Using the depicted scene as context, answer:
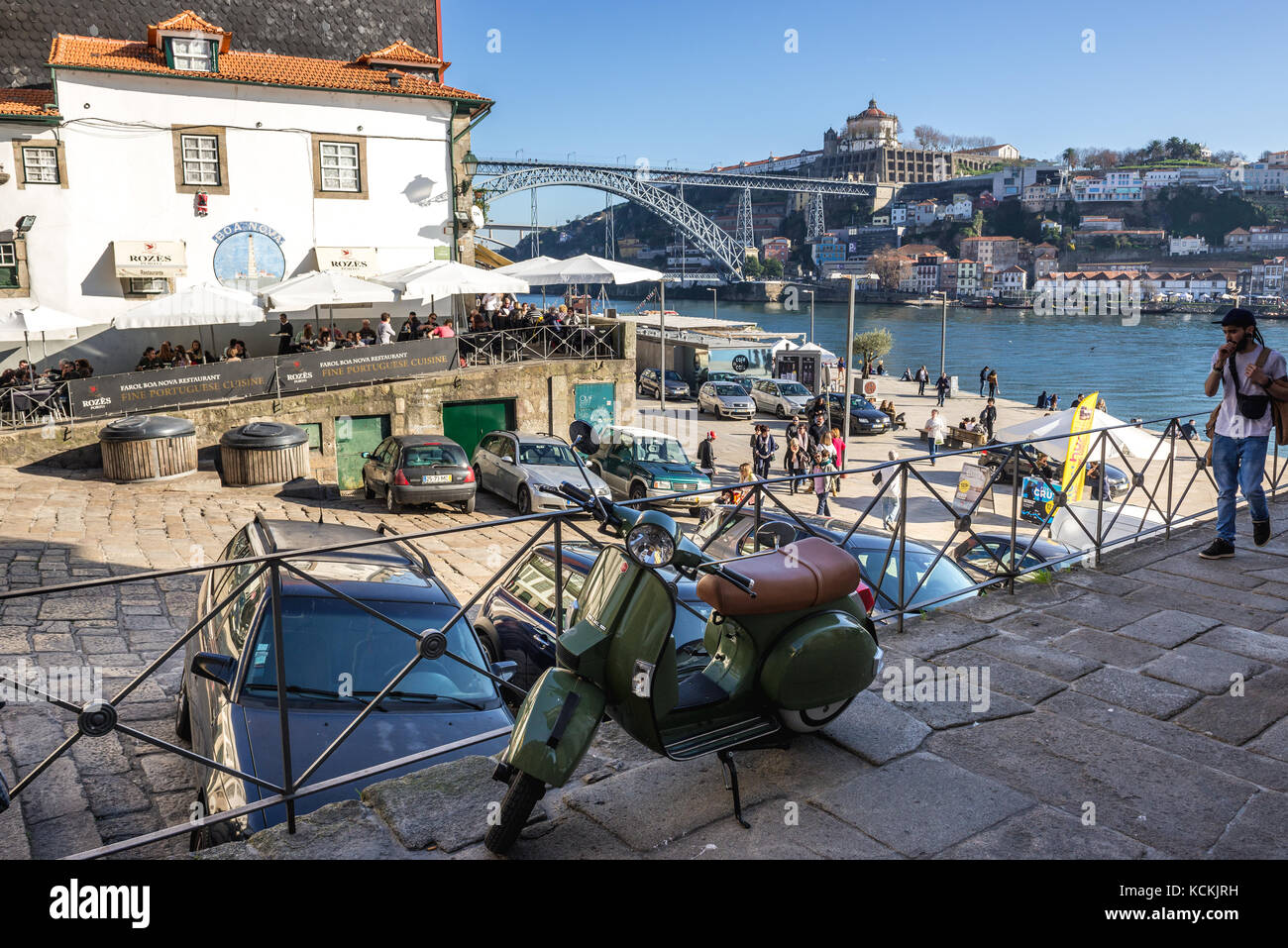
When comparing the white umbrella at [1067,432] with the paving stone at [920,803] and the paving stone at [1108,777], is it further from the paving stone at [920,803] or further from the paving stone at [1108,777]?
the paving stone at [920,803]

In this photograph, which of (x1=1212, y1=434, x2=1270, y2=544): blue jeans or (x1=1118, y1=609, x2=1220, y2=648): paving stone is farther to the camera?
(x1=1212, y1=434, x2=1270, y2=544): blue jeans

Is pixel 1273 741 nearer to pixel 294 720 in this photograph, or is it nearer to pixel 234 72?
pixel 294 720

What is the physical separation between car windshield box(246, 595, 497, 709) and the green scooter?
5.12 feet

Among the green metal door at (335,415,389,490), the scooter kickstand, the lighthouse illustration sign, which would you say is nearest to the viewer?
the scooter kickstand

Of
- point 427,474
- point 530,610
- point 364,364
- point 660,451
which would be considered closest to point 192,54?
point 364,364

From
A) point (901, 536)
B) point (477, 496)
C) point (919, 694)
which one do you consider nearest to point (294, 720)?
point (919, 694)

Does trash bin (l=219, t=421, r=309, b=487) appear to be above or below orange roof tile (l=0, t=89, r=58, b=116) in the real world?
below

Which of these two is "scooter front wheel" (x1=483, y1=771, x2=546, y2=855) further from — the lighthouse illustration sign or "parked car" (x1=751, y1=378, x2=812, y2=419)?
"parked car" (x1=751, y1=378, x2=812, y2=419)

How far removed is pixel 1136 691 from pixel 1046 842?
1.73 metres

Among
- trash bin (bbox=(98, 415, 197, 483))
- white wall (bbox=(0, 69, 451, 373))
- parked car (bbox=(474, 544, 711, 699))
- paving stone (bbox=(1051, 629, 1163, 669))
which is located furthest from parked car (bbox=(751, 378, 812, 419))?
paving stone (bbox=(1051, 629, 1163, 669))

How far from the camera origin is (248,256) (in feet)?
77.1

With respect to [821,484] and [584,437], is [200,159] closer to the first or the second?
[821,484]

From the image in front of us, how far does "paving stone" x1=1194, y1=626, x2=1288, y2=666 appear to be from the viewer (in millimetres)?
5324
